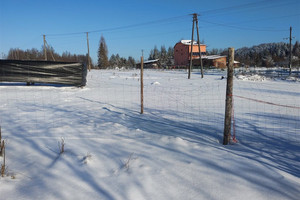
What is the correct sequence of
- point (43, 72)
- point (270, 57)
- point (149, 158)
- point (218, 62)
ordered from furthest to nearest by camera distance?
point (270, 57) < point (218, 62) < point (43, 72) < point (149, 158)

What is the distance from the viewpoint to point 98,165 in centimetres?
291

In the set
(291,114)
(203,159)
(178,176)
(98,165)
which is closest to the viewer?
(178,176)

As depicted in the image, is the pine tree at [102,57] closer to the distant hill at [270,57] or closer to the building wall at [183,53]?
the building wall at [183,53]

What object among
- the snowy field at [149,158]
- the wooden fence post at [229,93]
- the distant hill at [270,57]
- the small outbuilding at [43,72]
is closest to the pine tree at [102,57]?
the distant hill at [270,57]

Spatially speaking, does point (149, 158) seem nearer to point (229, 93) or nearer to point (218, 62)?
point (229, 93)

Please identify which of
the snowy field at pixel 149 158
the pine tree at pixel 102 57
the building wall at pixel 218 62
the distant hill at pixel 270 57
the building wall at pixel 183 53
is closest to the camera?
the snowy field at pixel 149 158

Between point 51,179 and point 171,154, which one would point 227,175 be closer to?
point 171,154

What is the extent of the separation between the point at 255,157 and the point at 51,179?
3141mm

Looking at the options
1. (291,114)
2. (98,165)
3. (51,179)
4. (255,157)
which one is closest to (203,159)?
(255,157)

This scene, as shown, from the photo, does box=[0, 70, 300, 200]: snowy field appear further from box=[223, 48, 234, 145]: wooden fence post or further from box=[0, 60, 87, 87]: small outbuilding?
box=[0, 60, 87, 87]: small outbuilding

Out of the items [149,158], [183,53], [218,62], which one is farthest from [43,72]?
[183,53]


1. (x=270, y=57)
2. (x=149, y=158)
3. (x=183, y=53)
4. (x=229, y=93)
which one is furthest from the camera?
(x=270, y=57)

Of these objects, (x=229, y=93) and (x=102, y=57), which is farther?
(x=102, y=57)

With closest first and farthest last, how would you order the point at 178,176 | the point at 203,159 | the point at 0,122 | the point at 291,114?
the point at 178,176, the point at 203,159, the point at 0,122, the point at 291,114
